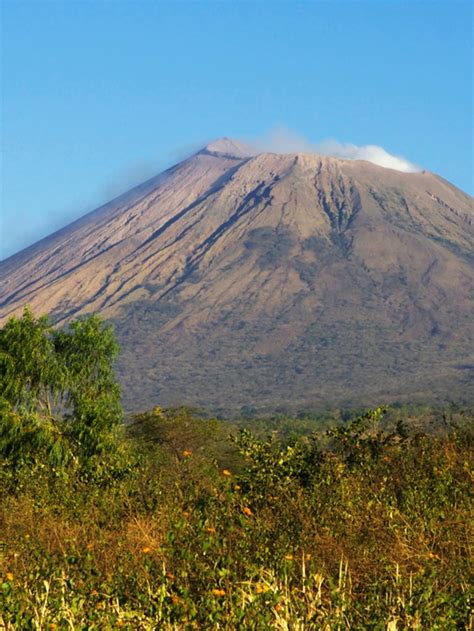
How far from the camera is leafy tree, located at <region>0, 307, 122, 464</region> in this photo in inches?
1051

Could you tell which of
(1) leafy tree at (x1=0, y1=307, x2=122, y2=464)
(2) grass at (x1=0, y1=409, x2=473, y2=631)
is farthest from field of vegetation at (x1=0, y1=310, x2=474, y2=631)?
(1) leafy tree at (x1=0, y1=307, x2=122, y2=464)

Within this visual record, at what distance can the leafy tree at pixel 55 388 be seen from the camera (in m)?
26.7

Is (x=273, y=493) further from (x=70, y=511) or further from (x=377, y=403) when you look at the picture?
(x=377, y=403)

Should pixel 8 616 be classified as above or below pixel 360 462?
above

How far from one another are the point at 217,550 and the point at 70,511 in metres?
3.10

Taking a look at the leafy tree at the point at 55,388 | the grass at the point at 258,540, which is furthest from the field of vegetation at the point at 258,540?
the leafy tree at the point at 55,388

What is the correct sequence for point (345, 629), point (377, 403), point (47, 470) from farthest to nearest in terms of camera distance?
point (377, 403), point (47, 470), point (345, 629)

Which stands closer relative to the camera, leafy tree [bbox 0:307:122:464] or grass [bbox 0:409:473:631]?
grass [bbox 0:409:473:631]

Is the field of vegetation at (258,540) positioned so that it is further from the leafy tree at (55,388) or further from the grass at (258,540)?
the leafy tree at (55,388)

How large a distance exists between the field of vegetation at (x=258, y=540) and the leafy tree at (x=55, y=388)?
35.3ft

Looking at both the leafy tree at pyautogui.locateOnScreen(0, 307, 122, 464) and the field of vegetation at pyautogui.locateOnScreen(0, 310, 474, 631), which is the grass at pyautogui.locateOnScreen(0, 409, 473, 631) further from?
the leafy tree at pyautogui.locateOnScreen(0, 307, 122, 464)

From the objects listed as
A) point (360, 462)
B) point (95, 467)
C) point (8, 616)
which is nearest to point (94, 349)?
point (95, 467)

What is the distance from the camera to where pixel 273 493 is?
1224 cm

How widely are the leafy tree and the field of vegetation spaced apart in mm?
10758
